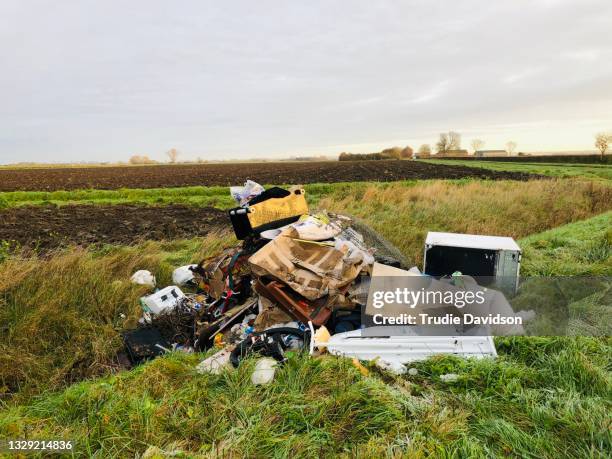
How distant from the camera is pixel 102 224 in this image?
35.4 ft

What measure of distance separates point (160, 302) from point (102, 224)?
24.9 ft

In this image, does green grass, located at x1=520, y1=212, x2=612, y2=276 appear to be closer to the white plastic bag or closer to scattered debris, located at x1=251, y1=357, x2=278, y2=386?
the white plastic bag

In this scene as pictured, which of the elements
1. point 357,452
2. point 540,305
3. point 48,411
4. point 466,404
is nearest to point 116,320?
point 48,411

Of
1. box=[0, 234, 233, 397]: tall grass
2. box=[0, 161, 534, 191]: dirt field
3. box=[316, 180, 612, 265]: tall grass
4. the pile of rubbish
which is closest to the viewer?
the pile of rubbish

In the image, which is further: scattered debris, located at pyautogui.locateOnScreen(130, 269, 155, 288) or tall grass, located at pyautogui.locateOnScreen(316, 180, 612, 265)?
tall grass, located at pyautogui.locateOnScreen(316, 180, 612, 265)

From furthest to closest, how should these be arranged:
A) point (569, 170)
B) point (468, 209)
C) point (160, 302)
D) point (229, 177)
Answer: point (569, 170) → point (229, 177) → point (468, 209) → point (160, 302)

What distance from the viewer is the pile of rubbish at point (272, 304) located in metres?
3.14

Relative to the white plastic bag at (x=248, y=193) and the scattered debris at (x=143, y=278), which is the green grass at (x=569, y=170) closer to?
the white plastic bag at (x=248, y=193)

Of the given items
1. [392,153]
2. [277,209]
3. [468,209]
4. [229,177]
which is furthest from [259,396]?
[392,153]

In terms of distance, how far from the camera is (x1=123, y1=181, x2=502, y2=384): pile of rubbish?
3137mm

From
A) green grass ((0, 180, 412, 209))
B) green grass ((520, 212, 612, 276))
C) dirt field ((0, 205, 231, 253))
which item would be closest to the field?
green grass ((520, 212, 612, 276))

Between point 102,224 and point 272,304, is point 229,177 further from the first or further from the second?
point 272,304

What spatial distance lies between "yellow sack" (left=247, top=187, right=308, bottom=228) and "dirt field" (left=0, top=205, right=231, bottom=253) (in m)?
4.02

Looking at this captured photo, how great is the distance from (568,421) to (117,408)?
2.67 metres
